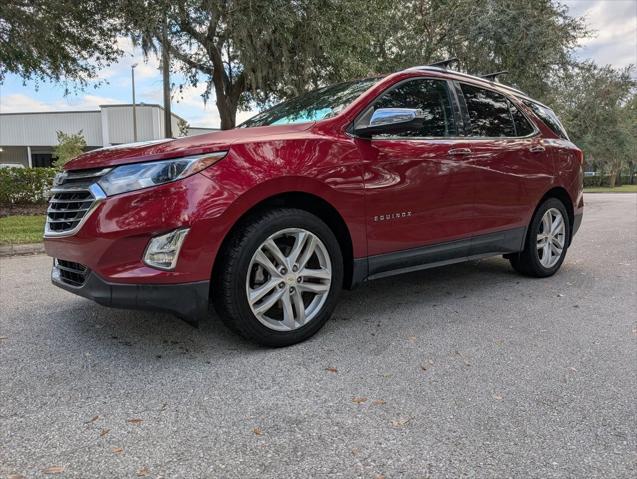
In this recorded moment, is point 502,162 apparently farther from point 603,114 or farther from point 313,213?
point 603,114

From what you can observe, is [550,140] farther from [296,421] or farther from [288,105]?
[296,421]

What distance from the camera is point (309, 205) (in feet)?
10.6

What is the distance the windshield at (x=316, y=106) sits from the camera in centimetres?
354

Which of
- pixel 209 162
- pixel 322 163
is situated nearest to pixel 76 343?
pixel 209 162

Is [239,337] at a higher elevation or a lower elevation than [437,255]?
lower

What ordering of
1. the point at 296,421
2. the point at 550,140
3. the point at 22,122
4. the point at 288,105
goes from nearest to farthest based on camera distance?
the point at 296,421 < the point at 288,105 < the point at 550,140 < the point at 22,122

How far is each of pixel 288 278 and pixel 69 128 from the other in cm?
4393

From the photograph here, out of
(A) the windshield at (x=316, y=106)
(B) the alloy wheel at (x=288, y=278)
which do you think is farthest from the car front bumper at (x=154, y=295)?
(A) the windshield at (x=316, y=106)

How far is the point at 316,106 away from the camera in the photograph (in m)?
3.76

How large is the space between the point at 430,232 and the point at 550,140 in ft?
6.89

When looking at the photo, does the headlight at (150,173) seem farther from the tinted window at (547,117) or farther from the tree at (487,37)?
the tree at (487,37)

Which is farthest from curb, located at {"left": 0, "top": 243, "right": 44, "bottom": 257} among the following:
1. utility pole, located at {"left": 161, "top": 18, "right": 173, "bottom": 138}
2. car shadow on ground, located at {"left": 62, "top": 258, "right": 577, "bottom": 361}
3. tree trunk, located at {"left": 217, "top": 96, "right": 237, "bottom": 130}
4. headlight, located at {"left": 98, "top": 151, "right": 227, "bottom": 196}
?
tree trunk, located at {"left": 217, "top": 96, "right": 237, "bottom": 130}

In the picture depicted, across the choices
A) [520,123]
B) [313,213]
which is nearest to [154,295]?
[313,213]

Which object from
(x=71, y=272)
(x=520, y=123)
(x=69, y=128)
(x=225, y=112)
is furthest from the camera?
(x=69, y=128)
